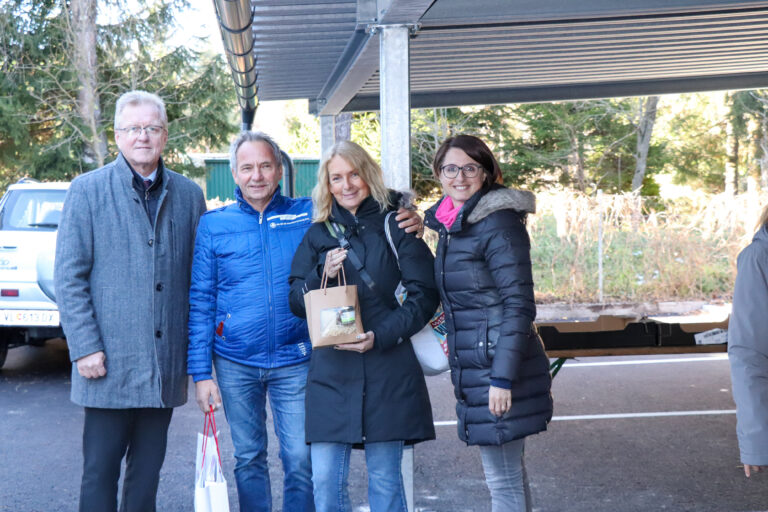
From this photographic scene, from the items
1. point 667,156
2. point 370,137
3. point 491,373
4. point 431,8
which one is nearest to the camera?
point 491,373

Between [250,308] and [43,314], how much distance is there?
17.8 feet

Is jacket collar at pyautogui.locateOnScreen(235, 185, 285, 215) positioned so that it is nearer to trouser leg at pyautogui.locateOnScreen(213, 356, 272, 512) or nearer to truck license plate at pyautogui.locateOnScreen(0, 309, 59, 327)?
trouser leg at pyautogui.locateOnScreen(213, 356, 272, 512)

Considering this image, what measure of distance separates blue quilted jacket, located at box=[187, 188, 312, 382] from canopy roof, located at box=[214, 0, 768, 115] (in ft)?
4.02

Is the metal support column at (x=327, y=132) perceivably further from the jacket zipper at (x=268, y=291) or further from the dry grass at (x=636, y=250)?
the dry grass at (x=636, y=250)

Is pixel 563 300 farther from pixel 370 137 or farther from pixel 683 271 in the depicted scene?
pixel 370 137

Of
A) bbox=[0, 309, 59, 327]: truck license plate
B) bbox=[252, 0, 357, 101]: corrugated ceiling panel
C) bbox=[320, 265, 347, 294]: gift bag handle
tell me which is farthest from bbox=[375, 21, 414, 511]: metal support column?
bbox=[0, 309, 59, 327]: truck license plate

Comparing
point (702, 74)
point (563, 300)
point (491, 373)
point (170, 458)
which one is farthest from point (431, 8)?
point (563, 300)

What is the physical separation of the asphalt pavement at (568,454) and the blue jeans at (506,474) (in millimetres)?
1522

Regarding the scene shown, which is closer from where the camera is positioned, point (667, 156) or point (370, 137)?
point (370, 137)

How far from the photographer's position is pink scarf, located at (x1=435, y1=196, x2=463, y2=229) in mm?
3385

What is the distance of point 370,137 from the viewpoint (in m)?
20.7

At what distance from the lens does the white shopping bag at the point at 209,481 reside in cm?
326

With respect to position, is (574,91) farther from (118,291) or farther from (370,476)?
(118,291)

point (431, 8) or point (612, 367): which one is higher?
point (431, 8)
